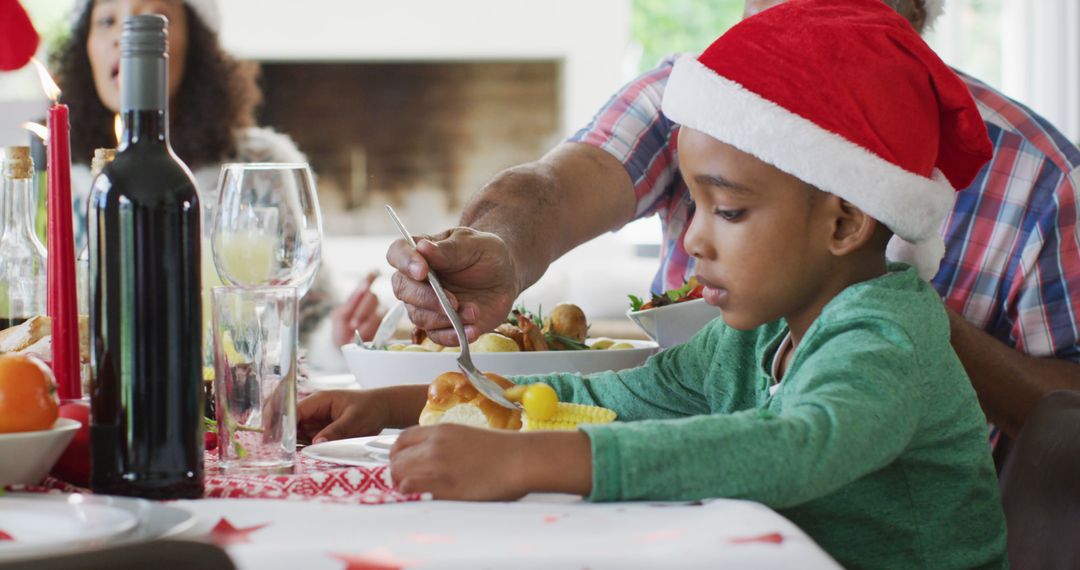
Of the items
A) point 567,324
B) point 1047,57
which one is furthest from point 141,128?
point 1047,57

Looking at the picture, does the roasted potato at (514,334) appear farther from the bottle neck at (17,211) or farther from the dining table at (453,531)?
the dining table at (453,531)

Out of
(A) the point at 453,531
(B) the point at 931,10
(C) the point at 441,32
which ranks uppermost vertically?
(C) the point at 441,32

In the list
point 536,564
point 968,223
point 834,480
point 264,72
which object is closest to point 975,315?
A: point 968,223

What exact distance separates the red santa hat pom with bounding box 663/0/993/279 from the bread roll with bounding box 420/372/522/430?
1.01 ft

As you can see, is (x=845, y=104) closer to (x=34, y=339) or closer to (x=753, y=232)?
(x=753, y=232)

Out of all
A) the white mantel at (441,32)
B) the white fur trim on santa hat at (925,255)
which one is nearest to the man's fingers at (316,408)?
the white fur trim on santa hat at (925,255)

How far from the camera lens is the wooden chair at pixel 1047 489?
42.4 inches

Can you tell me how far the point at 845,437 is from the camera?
769mm

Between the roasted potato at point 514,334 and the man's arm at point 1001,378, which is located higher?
the roasted potato at point 514,334

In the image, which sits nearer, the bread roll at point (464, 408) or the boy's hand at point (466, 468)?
the boy's hand at point (466, 468)

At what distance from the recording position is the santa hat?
312 centimetres

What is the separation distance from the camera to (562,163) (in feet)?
6.26

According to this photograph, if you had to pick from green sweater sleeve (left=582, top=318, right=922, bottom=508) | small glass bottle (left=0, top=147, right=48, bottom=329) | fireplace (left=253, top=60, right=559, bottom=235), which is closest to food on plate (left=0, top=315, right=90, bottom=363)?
small glass bottle (left=0, top=147, right=48, bottom=329)

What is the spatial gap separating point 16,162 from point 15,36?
176mm
